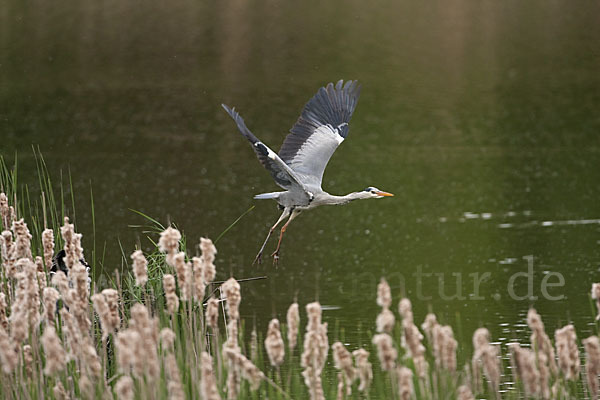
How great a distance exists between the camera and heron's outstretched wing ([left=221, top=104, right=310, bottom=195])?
20.3 feet

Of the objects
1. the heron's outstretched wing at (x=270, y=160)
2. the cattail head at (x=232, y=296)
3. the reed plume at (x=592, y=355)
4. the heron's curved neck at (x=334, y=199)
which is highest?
the heron's outstretched wing at (x=270, y=160)

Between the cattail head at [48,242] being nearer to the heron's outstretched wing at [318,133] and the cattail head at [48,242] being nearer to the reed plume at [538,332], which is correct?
the reed plume at [538,332]

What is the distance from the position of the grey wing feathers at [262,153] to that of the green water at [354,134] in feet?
5.64

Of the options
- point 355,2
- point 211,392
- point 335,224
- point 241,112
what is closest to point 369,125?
point 241,112

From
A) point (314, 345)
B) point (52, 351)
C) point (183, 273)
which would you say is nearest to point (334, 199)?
point (183, 273)

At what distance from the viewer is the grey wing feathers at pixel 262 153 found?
617cm

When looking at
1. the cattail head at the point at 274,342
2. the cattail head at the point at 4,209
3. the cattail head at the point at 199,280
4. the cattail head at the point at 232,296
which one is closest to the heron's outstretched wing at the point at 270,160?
the cattail head at the point at 4,209

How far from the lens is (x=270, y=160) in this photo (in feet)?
21.9

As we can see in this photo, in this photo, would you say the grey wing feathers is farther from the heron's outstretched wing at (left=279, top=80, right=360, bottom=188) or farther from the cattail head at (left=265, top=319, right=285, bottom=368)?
the cattail head at (left=265, top=319, right=285, bottom=368)

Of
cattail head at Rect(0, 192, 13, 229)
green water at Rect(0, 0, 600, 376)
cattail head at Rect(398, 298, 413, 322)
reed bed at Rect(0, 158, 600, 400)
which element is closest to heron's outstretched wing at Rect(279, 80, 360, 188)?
green water at Rect(0, 0, 600, 376)

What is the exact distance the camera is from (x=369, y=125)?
71.4 feet

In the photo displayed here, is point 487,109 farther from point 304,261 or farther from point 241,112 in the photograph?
point 304,261

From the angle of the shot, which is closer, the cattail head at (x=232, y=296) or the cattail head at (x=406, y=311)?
the cattail head at (x=406, y=311)

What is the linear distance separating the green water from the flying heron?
1.32 m
